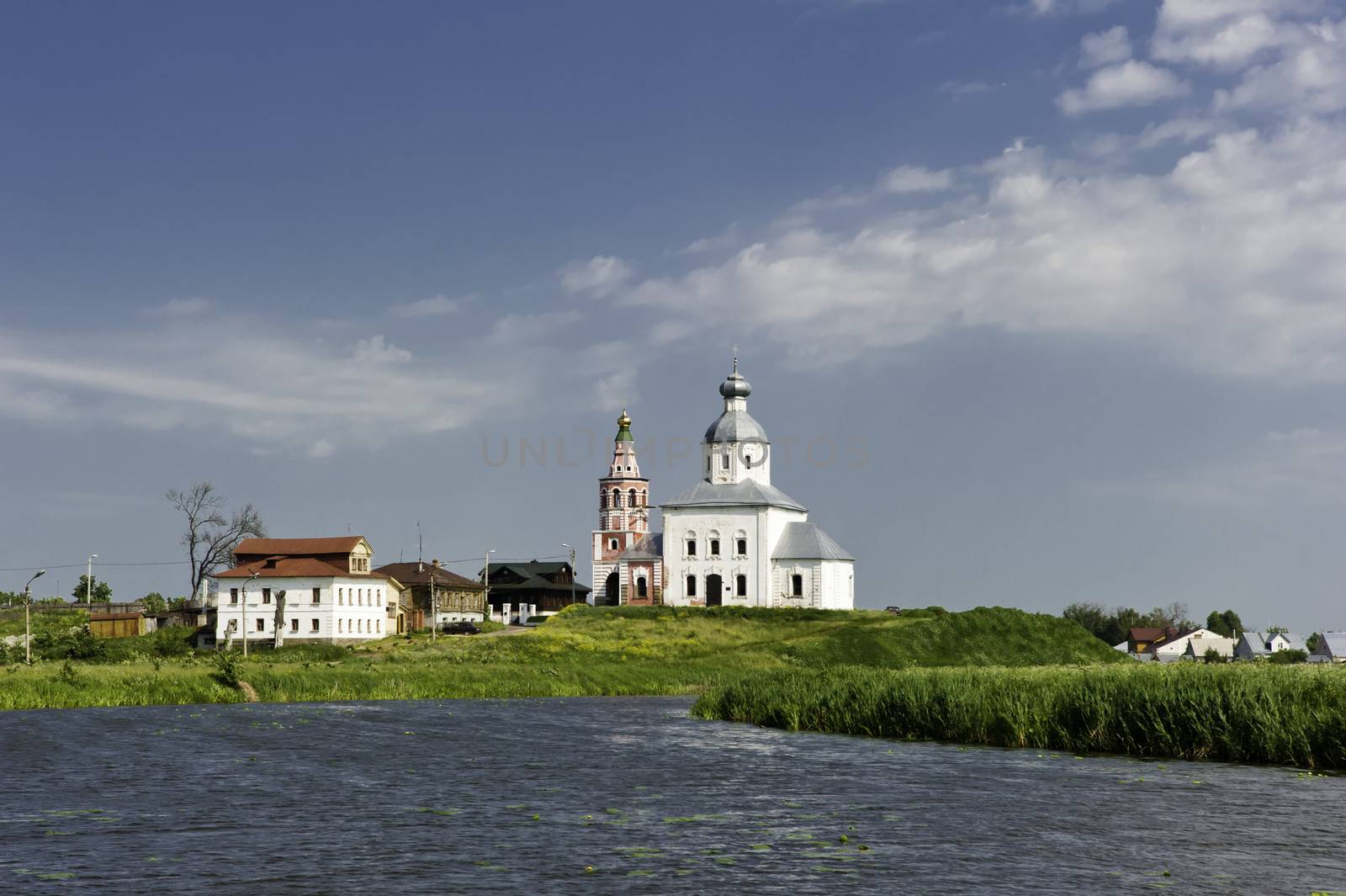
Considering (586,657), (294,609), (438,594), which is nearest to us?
(586,657)

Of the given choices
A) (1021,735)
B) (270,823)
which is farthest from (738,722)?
(270,823)

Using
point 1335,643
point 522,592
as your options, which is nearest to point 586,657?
point 522,592

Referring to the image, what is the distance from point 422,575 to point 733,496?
35.2 meters

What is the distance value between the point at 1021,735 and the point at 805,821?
1454cm

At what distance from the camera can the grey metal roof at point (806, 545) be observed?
115562mm

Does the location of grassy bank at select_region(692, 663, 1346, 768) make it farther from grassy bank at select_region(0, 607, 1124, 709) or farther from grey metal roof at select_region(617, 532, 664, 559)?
grey metal roof at select_region(617, 532, 664, 559)

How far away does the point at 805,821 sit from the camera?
26875 millimetres

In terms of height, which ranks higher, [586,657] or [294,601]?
[294,601]

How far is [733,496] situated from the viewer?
118750mm

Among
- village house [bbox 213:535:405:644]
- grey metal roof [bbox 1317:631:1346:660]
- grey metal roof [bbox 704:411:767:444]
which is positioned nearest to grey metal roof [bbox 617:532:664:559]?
grey metal roof [bbox 704:411:767:444]

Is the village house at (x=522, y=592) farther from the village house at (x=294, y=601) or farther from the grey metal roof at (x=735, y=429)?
the village house at (x=294, y=601)

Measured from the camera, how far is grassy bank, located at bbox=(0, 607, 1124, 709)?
59094mm

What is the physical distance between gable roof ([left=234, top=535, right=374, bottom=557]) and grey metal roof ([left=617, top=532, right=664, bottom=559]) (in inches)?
911

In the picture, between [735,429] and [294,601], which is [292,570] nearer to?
[294,601]
